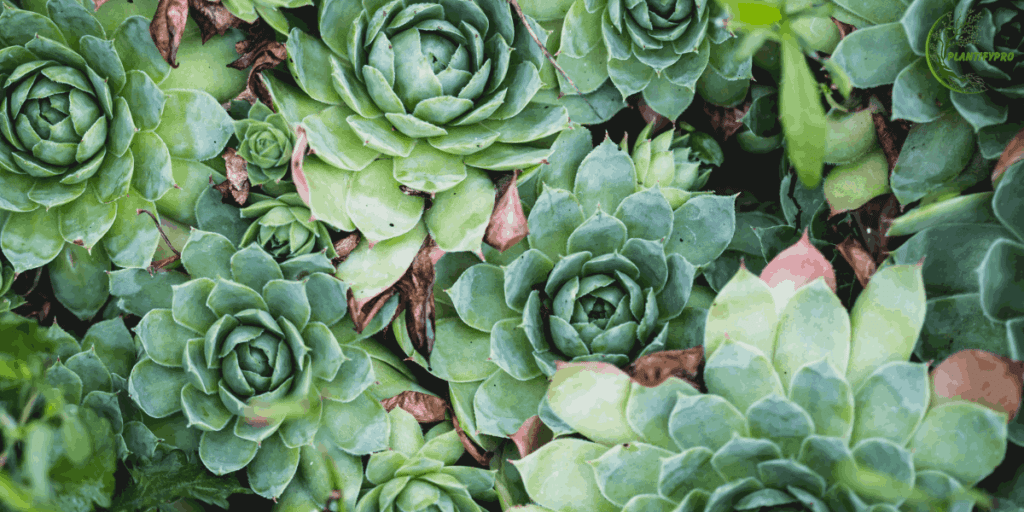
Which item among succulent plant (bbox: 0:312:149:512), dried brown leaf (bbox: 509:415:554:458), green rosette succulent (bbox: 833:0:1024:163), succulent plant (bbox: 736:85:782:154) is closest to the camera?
succulent plant (bbox: 0:312:149:512)

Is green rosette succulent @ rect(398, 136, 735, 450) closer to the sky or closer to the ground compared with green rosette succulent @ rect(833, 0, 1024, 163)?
closer to the ground

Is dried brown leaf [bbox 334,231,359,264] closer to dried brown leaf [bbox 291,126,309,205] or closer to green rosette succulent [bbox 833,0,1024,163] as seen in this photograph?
dried brown leaf [bbox 291,126,309,205]

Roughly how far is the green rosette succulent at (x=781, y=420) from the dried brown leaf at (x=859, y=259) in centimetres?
9

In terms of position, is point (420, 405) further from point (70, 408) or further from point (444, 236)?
point (70, 408)

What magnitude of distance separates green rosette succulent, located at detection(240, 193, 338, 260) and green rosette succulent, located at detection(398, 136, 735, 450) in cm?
20

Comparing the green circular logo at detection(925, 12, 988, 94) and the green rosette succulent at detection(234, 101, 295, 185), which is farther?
the green rosette succulent at detection(234, 101, 295, 185)

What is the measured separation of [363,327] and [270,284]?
0.46 feet

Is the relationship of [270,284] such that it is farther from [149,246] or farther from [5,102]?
[5,102]

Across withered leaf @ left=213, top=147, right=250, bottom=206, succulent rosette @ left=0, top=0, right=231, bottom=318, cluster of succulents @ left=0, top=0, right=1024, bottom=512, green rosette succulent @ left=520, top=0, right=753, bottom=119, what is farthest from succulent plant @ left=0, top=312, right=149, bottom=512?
green rosette succulent @ left=520, top=0, right=753, bottom=119

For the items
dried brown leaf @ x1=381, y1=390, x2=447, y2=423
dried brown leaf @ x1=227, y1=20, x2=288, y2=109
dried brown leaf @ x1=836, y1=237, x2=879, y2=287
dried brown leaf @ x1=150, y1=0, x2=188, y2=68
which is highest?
dried brown leaf @ x1=150, y1=0, x2=188, y2=68

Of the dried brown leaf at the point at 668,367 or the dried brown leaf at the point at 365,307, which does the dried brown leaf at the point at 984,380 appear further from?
the dried brown leaf at the point at 365,307

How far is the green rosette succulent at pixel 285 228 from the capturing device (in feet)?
3.10

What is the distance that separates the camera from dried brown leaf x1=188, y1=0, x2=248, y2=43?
955 mm

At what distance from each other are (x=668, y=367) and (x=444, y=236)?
0.36 metres
